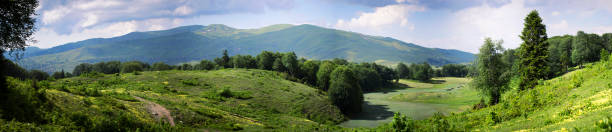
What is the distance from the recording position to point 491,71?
5494 cm

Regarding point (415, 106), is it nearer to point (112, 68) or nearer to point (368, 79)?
point (368, 79)

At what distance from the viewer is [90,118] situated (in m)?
20.6

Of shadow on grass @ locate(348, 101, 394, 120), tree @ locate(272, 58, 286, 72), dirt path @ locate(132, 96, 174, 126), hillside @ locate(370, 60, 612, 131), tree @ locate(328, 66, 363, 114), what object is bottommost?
shadow on grass @ locate(348, 101, 394, 120)

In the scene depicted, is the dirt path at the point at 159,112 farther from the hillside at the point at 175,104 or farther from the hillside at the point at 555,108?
the hillside at the point at 555,108

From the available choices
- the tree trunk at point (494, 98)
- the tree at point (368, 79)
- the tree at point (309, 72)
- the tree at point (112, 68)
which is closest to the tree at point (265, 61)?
the tree at point (309, 72)

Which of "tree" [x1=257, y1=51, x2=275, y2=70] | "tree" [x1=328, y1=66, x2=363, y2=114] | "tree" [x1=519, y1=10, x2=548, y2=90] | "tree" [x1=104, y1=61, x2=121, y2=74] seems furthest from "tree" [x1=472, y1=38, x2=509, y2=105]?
"tree" [x1=104, y1=61, x2=121, y2=74]

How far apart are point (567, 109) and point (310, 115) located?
45.1m

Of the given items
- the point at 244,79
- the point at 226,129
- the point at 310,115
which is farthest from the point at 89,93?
the point at 244,79

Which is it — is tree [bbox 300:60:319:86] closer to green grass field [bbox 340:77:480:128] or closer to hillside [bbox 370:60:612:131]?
green grass field [bbox 340:77:480:128]

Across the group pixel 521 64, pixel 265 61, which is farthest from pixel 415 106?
pixel 265 61

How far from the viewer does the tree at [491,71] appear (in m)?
54.8

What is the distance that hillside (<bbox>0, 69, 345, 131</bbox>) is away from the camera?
2069cm

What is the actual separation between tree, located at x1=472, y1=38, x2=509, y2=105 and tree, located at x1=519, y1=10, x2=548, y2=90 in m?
3.45

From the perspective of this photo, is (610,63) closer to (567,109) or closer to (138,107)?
(567,109)
